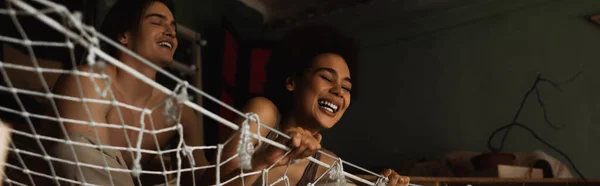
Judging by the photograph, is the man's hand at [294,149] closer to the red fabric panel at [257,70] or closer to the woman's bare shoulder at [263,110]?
the woman's bare shoulder at [263,110]

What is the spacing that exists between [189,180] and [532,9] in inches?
67.5

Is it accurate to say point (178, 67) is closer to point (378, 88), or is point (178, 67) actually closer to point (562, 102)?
point (378, 88)

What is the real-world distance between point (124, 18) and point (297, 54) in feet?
1.32

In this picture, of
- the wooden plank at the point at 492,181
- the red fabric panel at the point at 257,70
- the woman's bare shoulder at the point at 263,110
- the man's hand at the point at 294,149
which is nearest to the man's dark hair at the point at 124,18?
the woman's bare shoulder at the point at 263,110

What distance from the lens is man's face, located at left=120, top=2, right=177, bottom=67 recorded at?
1.25 m

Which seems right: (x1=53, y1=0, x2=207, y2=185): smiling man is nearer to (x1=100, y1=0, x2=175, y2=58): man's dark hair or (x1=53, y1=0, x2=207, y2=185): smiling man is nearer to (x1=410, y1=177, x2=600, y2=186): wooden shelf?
(x1=100, y1=0, x2=175, y2=58): man's dark hair

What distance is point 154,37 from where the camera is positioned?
1.26 m

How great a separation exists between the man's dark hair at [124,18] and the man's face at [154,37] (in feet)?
0.04

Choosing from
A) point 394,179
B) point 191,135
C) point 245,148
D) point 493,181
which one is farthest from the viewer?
point 493,181

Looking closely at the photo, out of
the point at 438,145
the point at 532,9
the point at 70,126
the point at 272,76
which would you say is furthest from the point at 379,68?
the point at 70,126

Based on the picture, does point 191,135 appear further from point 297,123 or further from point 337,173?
point 337,173

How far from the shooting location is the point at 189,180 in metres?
1.22

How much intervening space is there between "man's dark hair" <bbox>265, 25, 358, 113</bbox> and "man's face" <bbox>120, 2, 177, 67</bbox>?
0.24m

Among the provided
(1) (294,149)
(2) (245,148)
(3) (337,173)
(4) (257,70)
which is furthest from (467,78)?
(2) (245,148)
